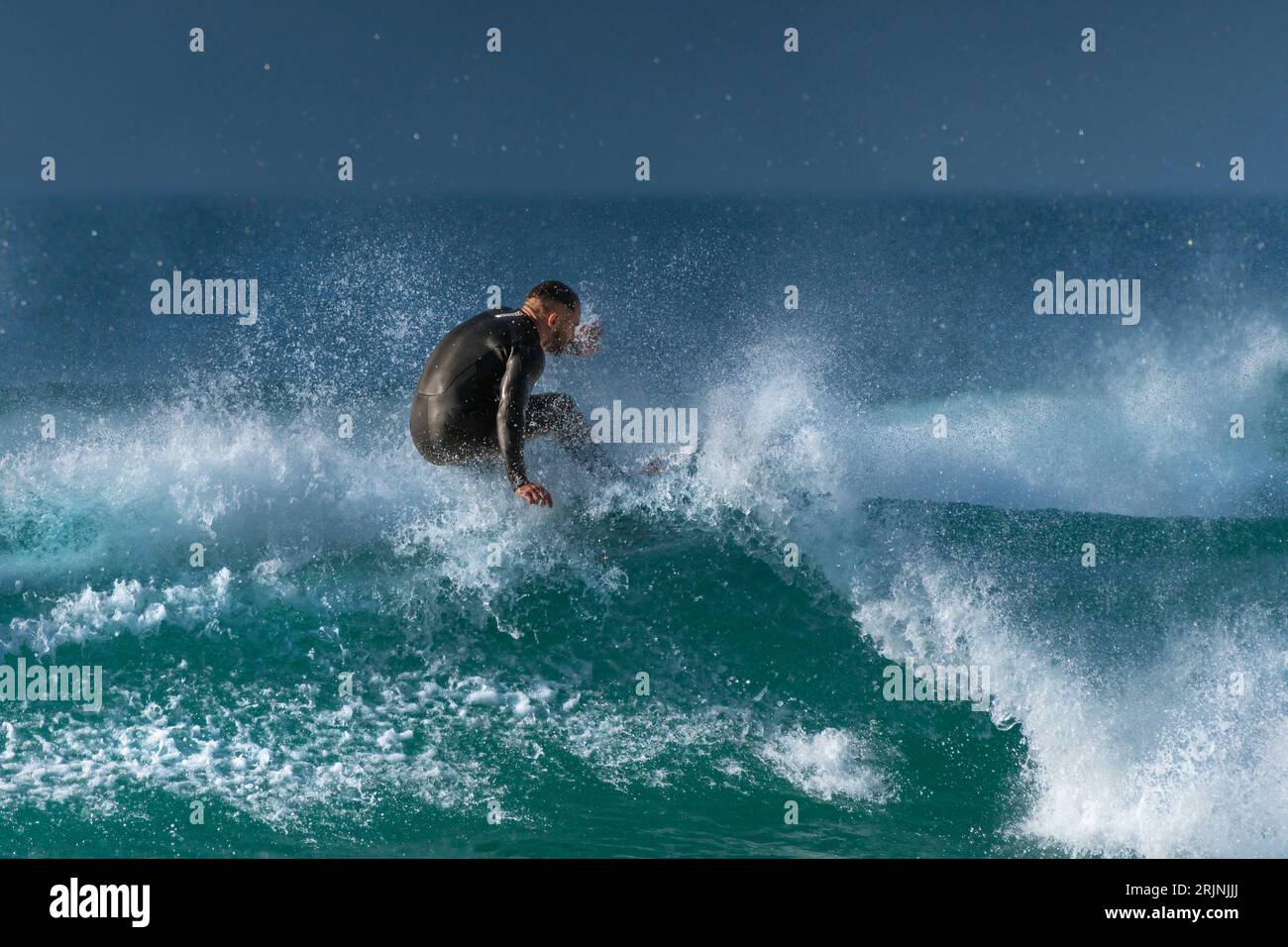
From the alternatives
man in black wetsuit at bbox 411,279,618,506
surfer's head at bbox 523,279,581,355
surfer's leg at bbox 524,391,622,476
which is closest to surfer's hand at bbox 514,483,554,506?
man in black wetsuit at bbox 411,279,618,506

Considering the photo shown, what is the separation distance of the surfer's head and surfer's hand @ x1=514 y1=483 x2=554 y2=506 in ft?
3.08

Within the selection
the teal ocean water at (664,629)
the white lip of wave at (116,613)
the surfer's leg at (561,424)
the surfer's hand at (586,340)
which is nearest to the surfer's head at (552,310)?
the surfer's hand at (586,340)

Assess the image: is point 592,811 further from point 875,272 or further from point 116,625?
point 875,272

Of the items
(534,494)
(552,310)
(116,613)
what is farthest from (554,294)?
(116,613)

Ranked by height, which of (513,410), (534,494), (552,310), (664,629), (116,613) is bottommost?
(664,629)

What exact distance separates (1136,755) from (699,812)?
8.28ft

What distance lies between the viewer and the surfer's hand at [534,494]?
576cm

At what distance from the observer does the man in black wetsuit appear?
594 centimetres

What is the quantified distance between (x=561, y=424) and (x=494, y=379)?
751 millimetres

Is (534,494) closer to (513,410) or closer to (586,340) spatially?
(513,410)

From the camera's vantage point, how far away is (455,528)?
714 centimetres

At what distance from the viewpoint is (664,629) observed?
661 cm

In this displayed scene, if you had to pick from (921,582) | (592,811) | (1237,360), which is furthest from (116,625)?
(1237,360)

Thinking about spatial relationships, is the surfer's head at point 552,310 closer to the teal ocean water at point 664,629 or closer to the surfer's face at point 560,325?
the surfer's face at point 560,325
